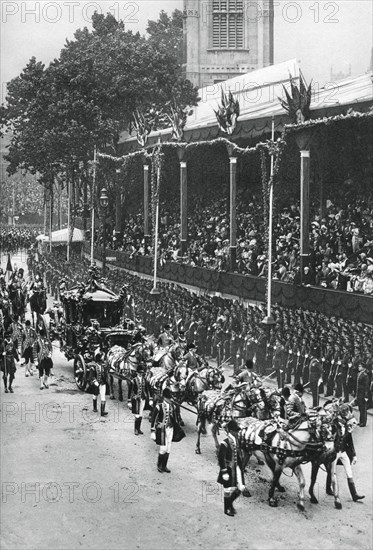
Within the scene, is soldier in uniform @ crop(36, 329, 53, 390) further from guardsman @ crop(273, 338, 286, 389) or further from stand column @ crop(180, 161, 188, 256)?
stand column @ crop(180, 161, 188, 256)

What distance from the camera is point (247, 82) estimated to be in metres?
41.9

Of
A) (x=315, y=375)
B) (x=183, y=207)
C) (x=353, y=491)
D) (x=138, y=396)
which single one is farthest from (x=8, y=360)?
(x=183, y=207)

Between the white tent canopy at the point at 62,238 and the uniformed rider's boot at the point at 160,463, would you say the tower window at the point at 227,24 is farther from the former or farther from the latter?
the uniformed rider's boot at the point at 160,463

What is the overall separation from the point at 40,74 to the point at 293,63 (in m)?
13.0

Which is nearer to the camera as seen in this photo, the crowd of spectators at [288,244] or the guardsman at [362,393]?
the guardsman at [362,393]

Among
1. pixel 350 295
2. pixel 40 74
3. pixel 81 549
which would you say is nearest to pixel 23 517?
pixel 81 549

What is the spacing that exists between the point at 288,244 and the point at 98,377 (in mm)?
10953

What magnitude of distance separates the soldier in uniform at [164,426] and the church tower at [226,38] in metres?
44.6

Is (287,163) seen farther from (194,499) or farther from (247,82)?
(194,499)

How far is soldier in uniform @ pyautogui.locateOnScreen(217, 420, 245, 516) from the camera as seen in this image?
35.8 ft

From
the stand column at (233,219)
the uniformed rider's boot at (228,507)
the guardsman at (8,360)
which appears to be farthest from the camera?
the stand column at (233,219)

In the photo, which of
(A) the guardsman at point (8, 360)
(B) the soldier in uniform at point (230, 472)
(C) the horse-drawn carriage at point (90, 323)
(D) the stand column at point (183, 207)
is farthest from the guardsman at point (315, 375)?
(D) the stand column at point (183, 207)

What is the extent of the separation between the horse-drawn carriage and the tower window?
3856 cm

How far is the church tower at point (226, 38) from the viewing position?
5375 centimetres
